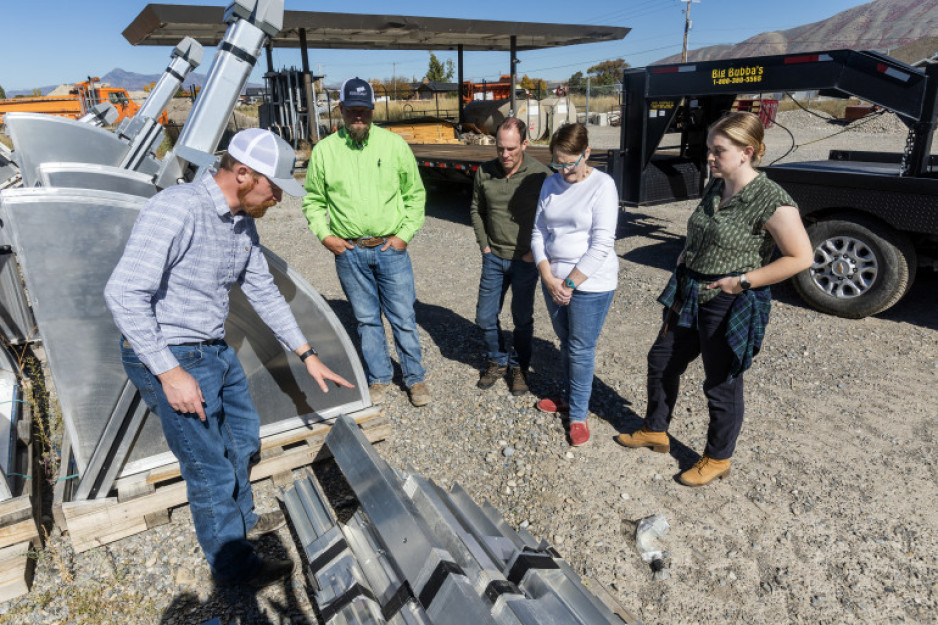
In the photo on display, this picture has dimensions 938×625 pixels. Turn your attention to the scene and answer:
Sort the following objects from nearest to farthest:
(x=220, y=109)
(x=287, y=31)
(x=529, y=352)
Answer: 1. (x=220, y=109)
2. (x=529, y=352)
3. (x=287, y=31)

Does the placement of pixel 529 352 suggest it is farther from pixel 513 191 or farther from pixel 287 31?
pixel 287 31

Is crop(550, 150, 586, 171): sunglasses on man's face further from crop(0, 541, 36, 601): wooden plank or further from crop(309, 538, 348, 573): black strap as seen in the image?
crop(0, 541, 36, 601): wooden plank

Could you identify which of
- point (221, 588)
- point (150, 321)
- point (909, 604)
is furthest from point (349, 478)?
point (909, 604)

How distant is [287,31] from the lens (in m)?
14.5

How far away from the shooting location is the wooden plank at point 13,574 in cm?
262

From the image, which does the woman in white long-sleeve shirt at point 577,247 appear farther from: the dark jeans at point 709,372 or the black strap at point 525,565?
the black strap at point 525,565

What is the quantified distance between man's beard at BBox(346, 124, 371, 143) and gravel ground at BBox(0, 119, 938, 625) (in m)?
1.89

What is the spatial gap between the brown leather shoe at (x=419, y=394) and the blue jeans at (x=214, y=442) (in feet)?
4.91

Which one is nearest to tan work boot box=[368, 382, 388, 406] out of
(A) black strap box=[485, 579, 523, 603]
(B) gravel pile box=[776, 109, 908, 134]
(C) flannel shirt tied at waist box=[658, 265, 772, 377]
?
(C) flannel shirt tied at waist box=[658, 265, 772, 377]

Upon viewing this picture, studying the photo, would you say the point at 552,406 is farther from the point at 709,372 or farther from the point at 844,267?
the point at 844,267

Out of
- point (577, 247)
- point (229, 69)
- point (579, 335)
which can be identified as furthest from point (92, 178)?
point (579, 335)

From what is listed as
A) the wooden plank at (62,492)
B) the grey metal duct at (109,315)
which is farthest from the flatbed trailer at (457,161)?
the wooden plank at (62,492)

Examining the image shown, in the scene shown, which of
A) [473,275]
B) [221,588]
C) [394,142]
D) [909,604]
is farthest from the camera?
[473,275]

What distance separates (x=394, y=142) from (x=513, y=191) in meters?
0.84
